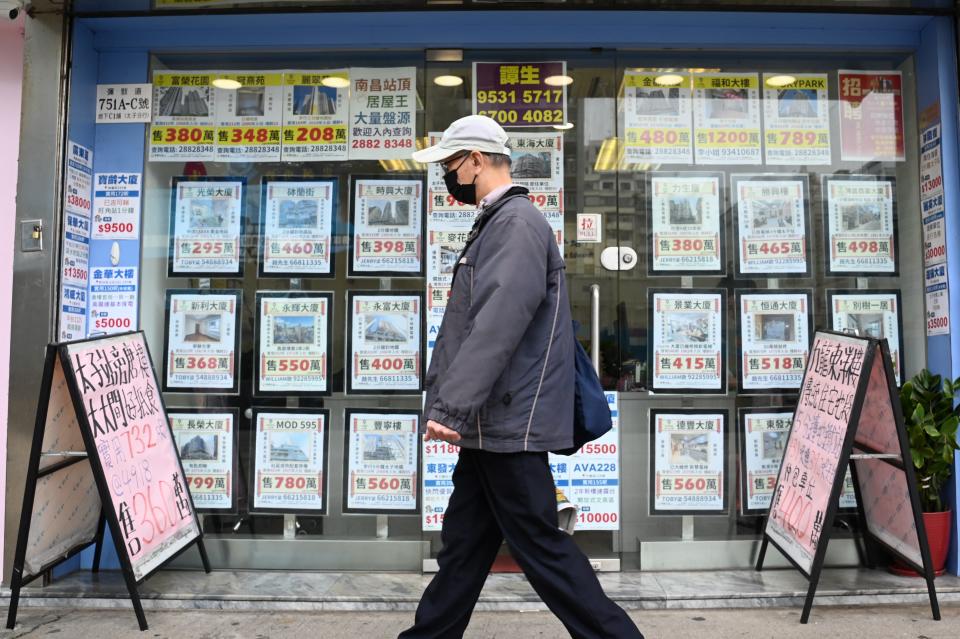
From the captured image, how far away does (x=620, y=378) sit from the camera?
13.4 ft

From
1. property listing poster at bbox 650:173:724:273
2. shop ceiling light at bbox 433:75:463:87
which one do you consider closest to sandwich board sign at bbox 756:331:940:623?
property listing poster at bbox 650:173:724:273

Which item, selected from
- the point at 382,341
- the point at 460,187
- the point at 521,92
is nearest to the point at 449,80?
the point at 521,92

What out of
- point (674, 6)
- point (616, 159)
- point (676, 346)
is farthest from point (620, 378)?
point (674, 6)

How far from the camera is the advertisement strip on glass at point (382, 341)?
162 inches

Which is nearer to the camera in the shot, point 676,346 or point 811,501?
point 811,501

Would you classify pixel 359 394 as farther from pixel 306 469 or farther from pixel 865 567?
pixel 865 567

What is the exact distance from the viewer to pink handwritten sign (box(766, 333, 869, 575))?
335cm

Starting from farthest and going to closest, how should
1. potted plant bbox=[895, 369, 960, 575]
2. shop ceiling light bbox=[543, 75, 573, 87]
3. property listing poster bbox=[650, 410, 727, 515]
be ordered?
shop ceiling light bbox=[543, 75, 573, 87], property listing poster bbox=[650, 410, 727, 515], potted plant bbox=[895, 369, 960, 575]

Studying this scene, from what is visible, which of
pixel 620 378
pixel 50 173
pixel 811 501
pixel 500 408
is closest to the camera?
pixel 500 408

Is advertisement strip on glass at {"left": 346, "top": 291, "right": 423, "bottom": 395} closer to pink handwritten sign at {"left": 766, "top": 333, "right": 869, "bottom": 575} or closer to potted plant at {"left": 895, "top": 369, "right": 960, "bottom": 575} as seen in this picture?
pink handwritten sign at {"left": 766, "top": 333, "right": 869, "bottom": 575}

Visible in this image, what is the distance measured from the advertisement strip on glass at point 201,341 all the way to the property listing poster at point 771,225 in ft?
9.78

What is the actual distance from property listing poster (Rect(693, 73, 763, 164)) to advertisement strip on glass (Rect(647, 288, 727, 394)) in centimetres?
82

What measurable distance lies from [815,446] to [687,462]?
2.43 ft

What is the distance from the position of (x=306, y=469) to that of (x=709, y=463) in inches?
91.6
